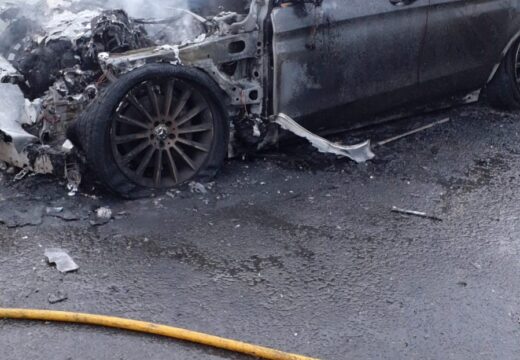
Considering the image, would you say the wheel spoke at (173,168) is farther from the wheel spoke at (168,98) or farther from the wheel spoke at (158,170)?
the wheel spoke at (168,98)

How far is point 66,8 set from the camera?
616cm

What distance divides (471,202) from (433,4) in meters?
1.84

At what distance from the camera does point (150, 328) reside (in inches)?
142

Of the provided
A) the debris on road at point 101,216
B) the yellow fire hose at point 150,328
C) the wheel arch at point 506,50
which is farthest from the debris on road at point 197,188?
the wheel arch at point 506,50

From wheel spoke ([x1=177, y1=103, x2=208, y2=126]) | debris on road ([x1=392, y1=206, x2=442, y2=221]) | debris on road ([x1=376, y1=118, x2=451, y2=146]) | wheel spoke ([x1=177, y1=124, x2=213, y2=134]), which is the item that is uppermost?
wheel spoke ([x1=177, y1=103, x2=208, y2=126])

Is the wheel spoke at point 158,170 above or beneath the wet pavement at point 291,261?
above

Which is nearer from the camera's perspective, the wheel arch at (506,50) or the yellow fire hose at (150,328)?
the yellow fire hose at (150,328)

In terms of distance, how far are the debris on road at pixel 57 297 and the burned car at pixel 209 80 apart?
118 cm

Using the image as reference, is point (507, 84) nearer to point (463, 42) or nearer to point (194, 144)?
point (463, 42)

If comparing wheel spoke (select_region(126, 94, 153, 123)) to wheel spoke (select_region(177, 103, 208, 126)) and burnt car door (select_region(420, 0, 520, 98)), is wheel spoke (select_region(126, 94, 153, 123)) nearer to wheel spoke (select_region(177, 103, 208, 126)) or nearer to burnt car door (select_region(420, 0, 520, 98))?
wheel spoke (select_region(177, 103, 208, 126))

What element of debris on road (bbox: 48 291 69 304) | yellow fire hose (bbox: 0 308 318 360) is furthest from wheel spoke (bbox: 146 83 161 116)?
yellow fire hose (bbox: 0 308 318 360)

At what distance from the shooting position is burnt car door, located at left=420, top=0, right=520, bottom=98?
6.05 m

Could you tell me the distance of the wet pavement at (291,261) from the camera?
369 centimetres

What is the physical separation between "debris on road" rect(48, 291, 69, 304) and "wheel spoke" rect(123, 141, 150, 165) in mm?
1322
